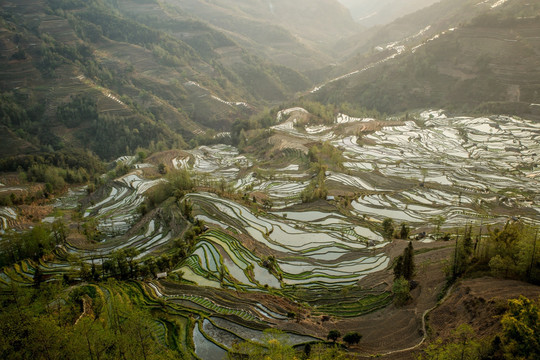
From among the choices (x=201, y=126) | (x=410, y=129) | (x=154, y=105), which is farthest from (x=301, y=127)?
(x=154, y=105)

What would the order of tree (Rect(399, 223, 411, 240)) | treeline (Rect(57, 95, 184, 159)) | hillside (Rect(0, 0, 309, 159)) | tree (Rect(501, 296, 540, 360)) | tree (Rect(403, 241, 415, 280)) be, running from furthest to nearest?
hillside (Rect(0, 0, 309, 159)) < treeline (Rect(57, 95, 184, 159)) < tree (Rect(399, 223, 411, 240)) < tree (Rect(403, 241, 415, 280)) < tree (Rect(501, 296, 540, 360))

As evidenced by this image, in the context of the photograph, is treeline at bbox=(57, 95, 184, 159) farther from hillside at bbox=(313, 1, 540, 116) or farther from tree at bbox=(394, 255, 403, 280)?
tree at bbox=(394, 255, 403, 280)

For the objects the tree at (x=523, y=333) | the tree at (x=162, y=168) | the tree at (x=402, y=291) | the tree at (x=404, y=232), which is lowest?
the tree at (x=162, y=168)

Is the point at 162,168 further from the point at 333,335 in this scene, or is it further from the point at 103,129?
the point at 333,335

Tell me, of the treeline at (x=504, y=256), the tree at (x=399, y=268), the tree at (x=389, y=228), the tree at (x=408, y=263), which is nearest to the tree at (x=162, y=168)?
the tree at (x=389, y=228)

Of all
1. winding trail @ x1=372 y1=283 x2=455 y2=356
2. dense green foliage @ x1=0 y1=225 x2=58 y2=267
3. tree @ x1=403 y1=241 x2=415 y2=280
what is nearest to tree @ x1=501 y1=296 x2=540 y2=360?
winding trail @ x1=372 y1=283 x2=455 y2=356

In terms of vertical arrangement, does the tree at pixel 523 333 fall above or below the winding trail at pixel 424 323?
above

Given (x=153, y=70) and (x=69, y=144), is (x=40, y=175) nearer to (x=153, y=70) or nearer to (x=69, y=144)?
(x=69, y=144)

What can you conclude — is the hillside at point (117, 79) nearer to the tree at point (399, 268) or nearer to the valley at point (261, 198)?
the valley at point (261, 198)
